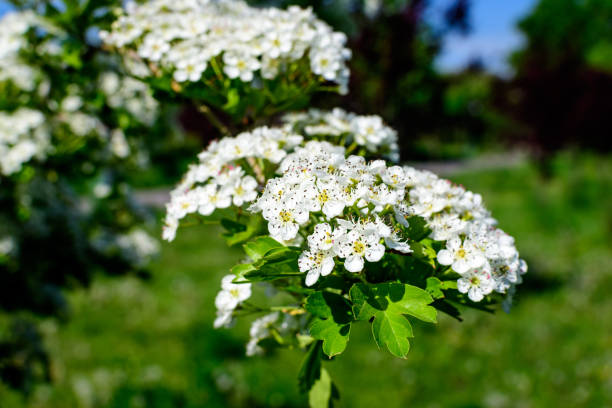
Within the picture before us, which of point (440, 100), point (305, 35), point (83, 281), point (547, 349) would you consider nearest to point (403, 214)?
point (305, 35)

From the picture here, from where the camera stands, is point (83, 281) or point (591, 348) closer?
point (83, 281)

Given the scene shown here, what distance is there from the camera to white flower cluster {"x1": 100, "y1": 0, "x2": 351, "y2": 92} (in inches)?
66.1

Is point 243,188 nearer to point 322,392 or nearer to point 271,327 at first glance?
point 271,327

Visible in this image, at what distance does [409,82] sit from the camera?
6.38m

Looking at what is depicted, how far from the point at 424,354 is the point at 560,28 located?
58240 mm

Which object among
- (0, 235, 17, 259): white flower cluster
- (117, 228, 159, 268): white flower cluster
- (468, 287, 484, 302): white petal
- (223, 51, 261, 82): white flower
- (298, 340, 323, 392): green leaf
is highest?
(223, 51, 261, 82): white flower

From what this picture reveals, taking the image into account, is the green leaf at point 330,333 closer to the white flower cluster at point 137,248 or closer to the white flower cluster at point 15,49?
the white flower cluster at point 15,49

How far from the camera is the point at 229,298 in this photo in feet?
4.93

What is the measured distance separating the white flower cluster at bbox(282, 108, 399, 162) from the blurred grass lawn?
7.17 feet

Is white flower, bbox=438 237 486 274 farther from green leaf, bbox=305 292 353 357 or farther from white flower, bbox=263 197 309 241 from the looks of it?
white flower, bbox=263 197 309 241

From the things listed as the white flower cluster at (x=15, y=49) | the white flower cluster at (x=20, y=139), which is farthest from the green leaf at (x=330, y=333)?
the white flower cluster at (x=15, y=49)

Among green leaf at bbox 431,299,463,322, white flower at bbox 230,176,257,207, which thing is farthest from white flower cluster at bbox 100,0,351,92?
green leaf at bbox 431,299,463,322

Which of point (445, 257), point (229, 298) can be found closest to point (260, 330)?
point (229, 298)

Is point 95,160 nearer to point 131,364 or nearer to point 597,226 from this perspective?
point 131,364
